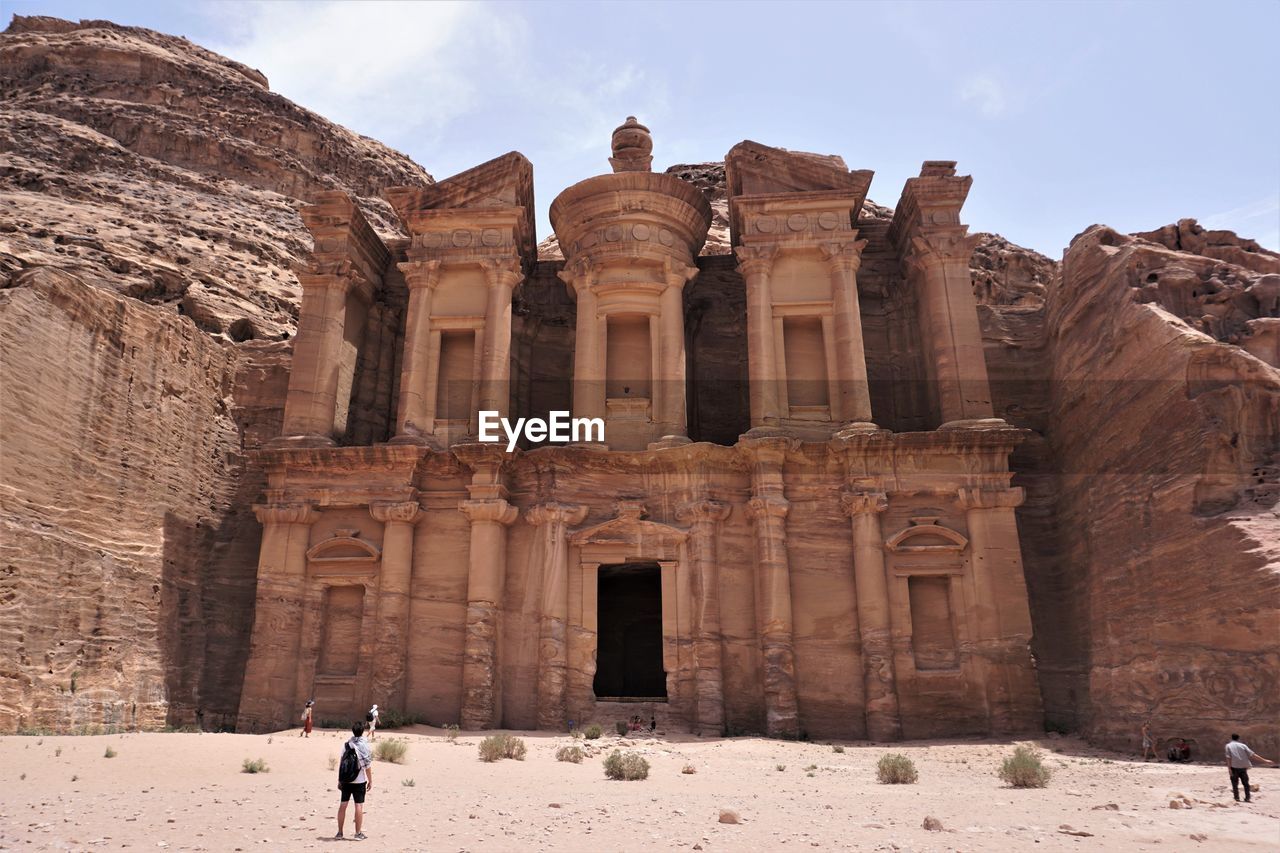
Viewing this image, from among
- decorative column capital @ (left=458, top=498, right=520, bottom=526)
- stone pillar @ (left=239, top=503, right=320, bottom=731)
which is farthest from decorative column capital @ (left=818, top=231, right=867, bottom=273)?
stone pillar @ (left=239, top=503, right=320, bottom=731)

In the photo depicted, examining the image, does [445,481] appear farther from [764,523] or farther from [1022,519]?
[1022,519]

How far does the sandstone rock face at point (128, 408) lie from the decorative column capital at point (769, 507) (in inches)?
494

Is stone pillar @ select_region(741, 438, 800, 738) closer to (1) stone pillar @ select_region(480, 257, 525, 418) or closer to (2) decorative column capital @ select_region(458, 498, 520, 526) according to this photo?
(2) decorative column capital @ select_region(458, 498, 520, 526)

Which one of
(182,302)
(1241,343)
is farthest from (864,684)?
(182,302)

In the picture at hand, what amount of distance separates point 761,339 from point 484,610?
907 centimetres

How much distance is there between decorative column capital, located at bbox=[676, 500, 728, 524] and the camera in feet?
63.7

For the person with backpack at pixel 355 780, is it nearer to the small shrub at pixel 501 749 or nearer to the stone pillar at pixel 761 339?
the small shrub at pixel 501 749

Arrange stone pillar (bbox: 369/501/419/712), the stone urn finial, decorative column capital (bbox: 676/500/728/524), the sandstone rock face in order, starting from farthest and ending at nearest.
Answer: the stone urn finial < decorative column capital (bbox: 676/500/728/524) < stone pillar (bbox: 369/501/419/712) < the sandstone rock face

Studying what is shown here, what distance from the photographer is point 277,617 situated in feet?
63.6

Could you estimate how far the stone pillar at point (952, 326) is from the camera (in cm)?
2045

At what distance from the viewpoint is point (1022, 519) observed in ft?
72.1

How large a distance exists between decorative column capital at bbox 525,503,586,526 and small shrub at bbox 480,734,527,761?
5.92 m

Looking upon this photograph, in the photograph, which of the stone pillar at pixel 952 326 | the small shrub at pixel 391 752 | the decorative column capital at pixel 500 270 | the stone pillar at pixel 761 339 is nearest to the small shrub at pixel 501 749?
the small shrub at pixel 391 752

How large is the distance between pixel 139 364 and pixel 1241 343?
75.4 ft
